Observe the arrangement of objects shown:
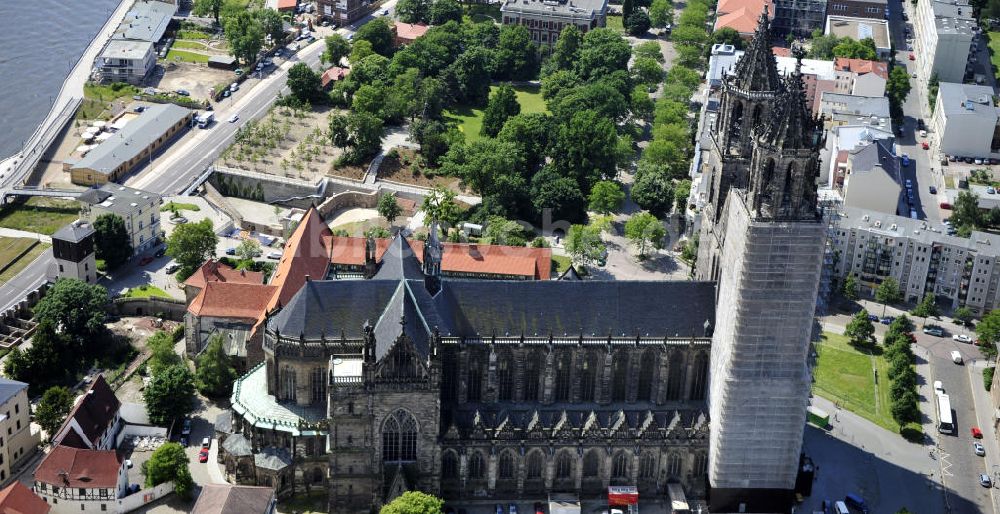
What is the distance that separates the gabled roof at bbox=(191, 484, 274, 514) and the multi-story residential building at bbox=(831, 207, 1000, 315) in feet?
341

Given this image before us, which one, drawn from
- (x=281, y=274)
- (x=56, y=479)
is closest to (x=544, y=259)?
(x=281, y=274)

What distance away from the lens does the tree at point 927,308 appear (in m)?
188

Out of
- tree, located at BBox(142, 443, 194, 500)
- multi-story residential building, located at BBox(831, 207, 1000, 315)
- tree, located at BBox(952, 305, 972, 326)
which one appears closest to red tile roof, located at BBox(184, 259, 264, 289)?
tree, located at BBox(142, 443, 194, 500)

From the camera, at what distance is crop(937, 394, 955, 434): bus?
162m

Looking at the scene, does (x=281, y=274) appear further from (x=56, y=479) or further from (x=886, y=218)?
(x=886, y=218)

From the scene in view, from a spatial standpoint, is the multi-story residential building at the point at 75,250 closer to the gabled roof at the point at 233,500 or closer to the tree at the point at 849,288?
the gabled roof at the point at 233,500

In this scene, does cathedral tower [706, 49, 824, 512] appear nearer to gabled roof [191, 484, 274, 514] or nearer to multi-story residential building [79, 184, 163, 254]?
gabled roof [191, 484, 274, 514]

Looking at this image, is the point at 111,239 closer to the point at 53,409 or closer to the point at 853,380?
the point at 53,409

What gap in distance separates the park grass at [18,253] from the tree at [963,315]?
136m

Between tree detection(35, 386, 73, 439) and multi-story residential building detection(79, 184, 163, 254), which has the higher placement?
multi-story residential building detection(79, 184, 163, 254)

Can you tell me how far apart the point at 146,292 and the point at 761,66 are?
93570 millimetres

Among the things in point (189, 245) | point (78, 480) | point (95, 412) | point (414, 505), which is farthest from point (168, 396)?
point (189, 245)

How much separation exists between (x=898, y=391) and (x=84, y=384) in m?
103

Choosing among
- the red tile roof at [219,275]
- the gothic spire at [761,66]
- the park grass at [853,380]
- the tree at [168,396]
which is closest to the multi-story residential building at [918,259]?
the park grass at [853,380]
